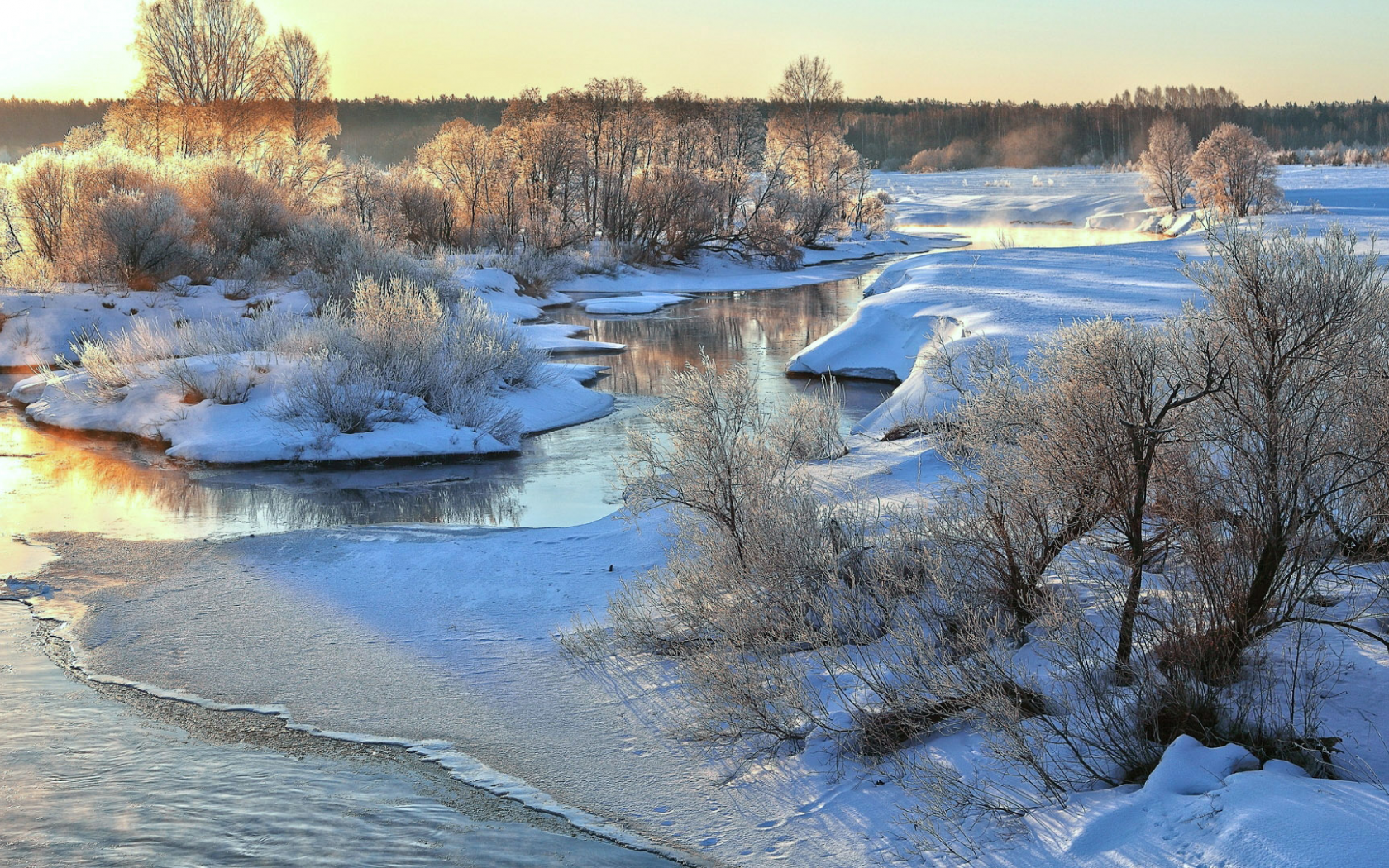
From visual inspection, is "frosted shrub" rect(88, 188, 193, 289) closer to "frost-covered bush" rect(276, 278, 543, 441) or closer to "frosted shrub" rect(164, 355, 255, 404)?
"frost-covered bush" rect(276, 278, 543, 441)

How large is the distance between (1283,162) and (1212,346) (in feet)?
241

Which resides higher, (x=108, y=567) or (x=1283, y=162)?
(x=1283, y=162)

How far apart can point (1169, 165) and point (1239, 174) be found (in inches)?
377

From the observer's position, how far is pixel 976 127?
124938mm

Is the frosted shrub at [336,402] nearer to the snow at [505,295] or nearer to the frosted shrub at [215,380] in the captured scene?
the frosted shrub at [215,380]

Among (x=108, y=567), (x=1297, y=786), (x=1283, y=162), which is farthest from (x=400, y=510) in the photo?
(x=1283, y=162)

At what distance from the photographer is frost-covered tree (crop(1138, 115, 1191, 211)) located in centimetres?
Answer: 4559

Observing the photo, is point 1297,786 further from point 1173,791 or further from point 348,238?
point 348,238

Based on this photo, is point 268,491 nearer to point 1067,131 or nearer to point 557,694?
point 557,694

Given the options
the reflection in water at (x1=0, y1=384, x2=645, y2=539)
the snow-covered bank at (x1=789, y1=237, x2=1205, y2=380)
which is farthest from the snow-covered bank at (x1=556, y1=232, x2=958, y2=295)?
the reflection in water at (x1=0, y1=384, x2=645, y2=539)

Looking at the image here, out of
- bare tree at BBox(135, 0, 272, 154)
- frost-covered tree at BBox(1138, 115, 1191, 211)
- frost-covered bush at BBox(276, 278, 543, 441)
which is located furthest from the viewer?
frost-covered tree at BBox(1138, 115, 1191, 211)

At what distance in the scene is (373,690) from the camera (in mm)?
6207

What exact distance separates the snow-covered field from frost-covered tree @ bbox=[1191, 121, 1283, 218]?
97.0 feet

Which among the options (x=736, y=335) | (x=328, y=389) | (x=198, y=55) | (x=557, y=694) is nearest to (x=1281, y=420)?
(x=557, y=694)
